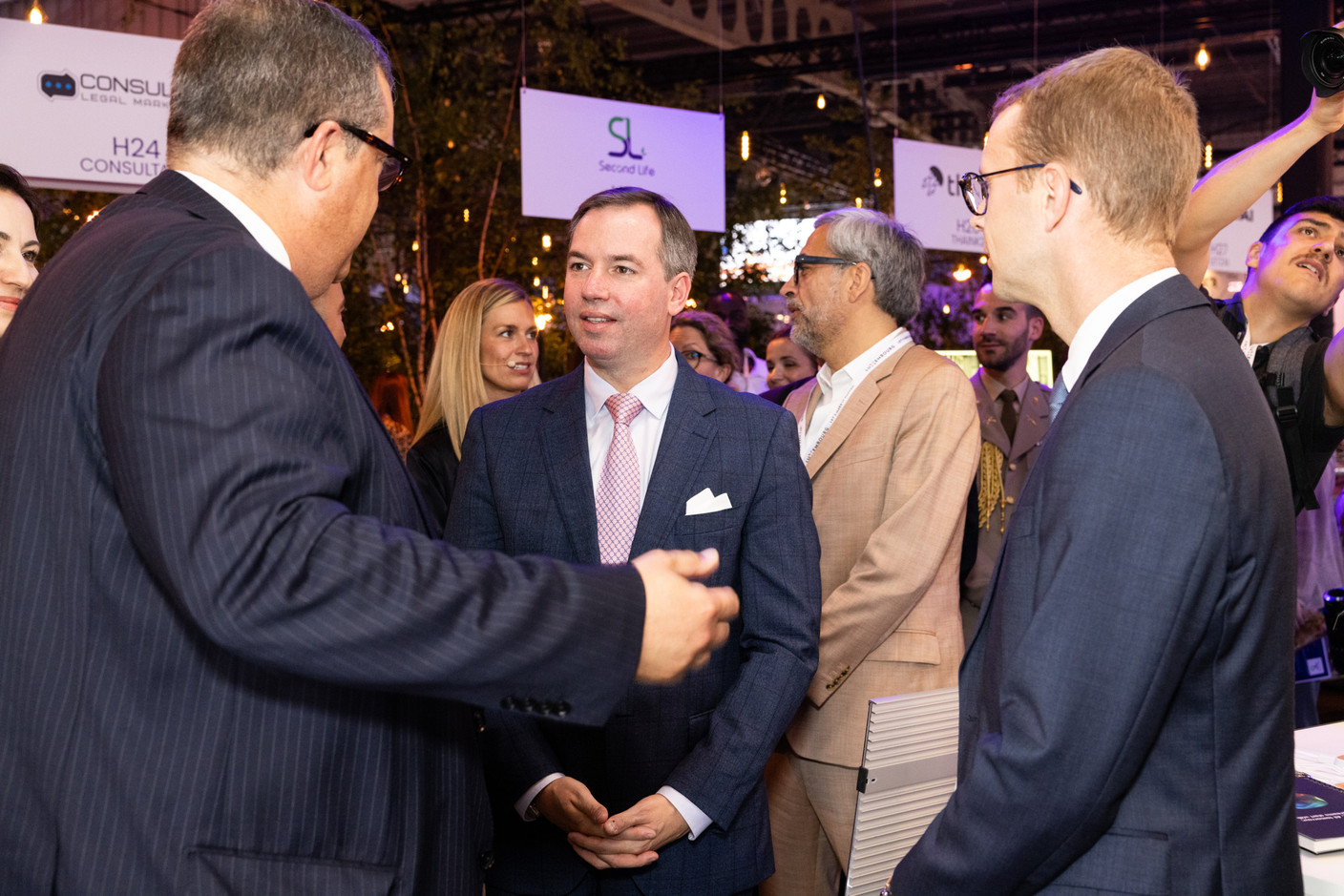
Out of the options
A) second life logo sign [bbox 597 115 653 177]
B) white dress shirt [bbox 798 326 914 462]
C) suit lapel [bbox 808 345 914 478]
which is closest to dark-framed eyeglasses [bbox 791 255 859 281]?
white dress shirt [bbox 798 326 914 462]

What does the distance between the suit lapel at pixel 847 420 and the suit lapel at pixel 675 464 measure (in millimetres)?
719

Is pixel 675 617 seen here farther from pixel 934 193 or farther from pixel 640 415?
pixel 934 193

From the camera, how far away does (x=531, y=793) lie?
80.4 inches

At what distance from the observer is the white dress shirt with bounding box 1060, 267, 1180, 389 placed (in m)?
1.42

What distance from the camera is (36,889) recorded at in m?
1.12

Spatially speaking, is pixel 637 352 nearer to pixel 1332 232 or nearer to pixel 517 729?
pixel 517 729

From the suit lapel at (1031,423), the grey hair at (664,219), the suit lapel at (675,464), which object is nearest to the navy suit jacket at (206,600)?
the suit lapel at (675,464)

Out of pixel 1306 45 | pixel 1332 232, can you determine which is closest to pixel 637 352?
pixel 1306 45

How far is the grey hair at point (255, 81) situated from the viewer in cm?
129

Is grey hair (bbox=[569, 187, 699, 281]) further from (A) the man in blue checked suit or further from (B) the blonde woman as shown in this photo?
(B) the blonde woman

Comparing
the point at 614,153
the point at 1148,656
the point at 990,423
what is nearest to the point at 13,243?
the point at 1148,656

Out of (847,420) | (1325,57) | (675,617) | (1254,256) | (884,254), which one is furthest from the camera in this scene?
(884,254)

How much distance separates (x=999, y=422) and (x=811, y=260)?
173 centimetres

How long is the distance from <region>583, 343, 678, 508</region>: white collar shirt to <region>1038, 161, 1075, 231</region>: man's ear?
0.99 meters
